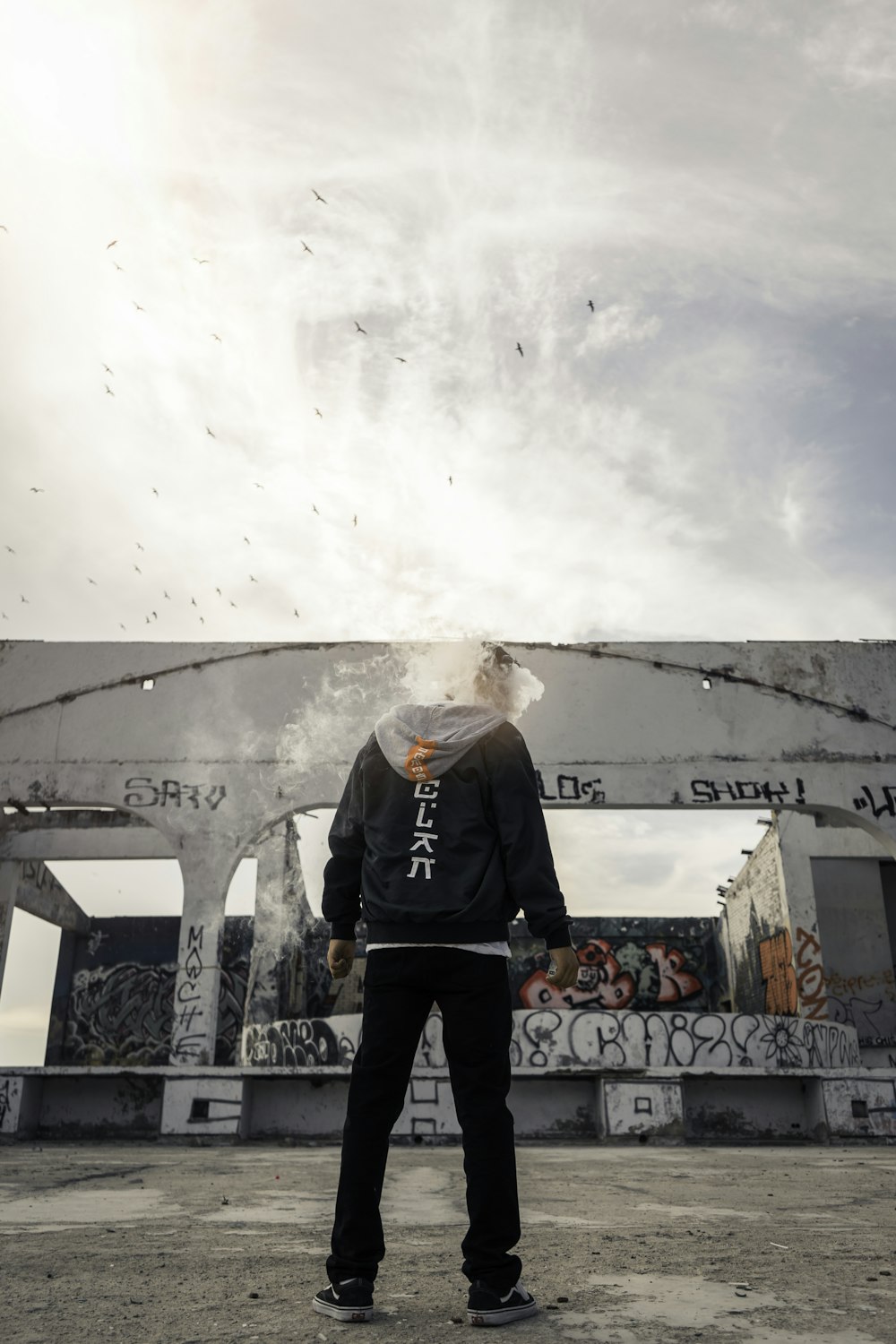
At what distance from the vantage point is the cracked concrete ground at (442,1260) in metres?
1.84

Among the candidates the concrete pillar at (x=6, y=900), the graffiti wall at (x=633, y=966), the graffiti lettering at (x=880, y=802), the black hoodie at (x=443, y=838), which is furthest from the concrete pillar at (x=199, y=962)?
the graffiti wall at (x=633, y=966)

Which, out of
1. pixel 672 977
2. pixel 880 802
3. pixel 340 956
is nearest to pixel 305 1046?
pixel 880 802

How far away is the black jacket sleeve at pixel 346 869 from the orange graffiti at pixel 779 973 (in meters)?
12.6

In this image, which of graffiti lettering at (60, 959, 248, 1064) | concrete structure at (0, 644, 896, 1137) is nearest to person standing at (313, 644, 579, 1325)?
concrete structure at (0, 644, 896, 1137)

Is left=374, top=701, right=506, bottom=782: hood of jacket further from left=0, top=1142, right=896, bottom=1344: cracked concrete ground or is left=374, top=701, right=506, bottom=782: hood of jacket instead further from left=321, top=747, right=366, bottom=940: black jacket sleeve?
left=0, top=1142, right=896, bottom=1344: cracked concrete ground

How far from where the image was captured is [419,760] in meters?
2.55

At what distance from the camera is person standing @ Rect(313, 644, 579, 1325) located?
6.88 feet

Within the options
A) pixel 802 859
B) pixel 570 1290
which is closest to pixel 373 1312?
pixel 570 1290

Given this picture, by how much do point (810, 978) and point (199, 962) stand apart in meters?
8.51

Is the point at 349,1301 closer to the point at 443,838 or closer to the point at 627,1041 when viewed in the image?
the point at 443,838

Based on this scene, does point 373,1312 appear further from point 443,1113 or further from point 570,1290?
point 443,1113

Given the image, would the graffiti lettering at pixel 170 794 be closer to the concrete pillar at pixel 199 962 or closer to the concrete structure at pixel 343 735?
the concrete structure at pixel 343 735

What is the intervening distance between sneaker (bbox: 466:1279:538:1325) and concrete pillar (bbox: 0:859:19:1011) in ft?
50.0

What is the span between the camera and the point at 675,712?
1196cm
